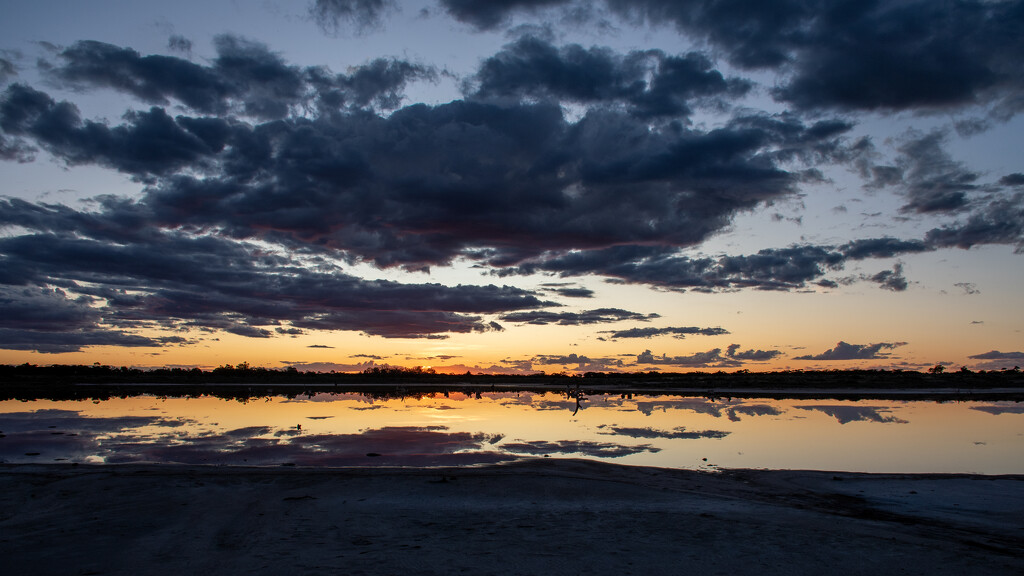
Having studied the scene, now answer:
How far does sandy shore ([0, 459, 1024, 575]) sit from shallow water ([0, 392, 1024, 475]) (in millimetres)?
3435

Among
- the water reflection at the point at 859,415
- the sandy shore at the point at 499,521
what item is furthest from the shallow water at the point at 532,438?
the sandy shore at the point at 499,521

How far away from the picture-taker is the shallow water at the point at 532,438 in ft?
63.2

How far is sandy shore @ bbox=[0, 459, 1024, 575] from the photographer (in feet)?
27.3

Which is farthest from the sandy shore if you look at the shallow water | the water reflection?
the water reflection

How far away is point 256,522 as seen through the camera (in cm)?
1064

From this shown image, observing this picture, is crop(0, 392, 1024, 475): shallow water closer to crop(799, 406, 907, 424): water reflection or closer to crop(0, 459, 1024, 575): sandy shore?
crop(799, 406, 907, 424): water reflection

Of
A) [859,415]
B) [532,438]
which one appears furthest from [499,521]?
[859,415]

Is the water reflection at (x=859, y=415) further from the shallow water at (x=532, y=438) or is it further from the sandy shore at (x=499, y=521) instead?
the sandy shore at (x=499, y=521)

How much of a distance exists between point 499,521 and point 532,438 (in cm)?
1470

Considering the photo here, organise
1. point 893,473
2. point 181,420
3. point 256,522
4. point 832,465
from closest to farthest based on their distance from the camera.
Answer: point 256,522, point 893,473, point 832,465, point 181,420

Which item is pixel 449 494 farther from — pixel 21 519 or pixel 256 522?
pixel 21 519

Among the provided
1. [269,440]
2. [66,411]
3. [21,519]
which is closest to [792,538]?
[21,519]

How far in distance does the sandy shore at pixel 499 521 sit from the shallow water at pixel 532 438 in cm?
344

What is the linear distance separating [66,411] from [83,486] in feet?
102
